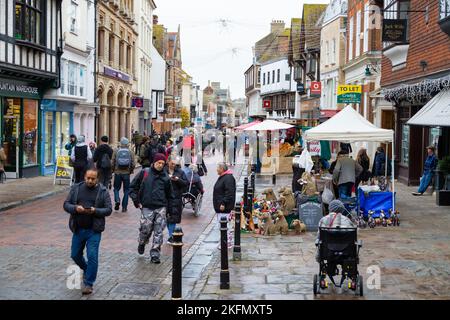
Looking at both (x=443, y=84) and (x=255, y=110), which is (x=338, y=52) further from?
(x=255, y=110)

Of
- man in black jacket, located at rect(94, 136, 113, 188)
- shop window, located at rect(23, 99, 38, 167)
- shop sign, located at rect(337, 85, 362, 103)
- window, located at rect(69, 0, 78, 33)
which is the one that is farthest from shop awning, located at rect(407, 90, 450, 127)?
window, located at rect(69, 0, 78, 33)

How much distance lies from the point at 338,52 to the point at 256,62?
52.2m

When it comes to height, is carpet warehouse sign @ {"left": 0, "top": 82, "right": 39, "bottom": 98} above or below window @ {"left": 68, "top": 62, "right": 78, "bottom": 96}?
below

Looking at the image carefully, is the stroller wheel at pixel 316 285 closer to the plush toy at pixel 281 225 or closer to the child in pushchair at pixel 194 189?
the plush toy at pixel 281 225

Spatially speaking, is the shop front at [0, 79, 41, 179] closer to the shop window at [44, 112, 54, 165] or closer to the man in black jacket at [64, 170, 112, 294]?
the shop window at [44, 112, 54, 165]

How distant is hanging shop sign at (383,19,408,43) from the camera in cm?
2089

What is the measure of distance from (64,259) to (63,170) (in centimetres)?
1215

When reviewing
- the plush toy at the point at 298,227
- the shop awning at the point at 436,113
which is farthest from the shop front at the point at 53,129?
the plush toy at the point at 298,227

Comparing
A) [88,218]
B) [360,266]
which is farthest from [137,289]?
[360,266]

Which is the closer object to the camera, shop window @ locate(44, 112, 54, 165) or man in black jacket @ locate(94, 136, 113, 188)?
man in black jacket @ locate(94, 136, 113, 188)

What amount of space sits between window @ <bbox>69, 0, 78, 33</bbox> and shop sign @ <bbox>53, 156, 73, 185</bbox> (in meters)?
7.86

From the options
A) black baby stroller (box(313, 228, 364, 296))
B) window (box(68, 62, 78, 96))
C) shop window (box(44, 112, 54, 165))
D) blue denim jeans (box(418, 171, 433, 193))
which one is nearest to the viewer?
black baby stroller (box(313, 228, 364, 296))

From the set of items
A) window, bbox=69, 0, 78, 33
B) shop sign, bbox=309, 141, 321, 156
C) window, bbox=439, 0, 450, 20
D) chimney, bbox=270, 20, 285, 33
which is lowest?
shop sign, bbox=309, 141, 321, 156

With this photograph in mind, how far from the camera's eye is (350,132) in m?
14.3
